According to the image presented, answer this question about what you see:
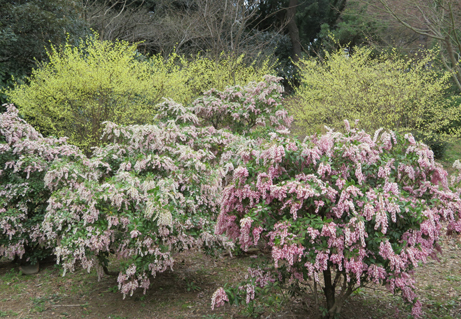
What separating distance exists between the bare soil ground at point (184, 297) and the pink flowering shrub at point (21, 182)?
22.3 inches

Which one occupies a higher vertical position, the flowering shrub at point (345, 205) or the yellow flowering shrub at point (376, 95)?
the yellow flowering shrub at point (376, 95)

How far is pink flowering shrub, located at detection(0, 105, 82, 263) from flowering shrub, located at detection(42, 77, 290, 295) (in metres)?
0.47

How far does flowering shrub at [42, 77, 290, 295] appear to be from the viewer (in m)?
3.82

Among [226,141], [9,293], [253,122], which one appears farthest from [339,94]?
[9,293]

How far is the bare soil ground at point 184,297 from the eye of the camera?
4.05 meters

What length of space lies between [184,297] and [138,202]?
1.52 metres

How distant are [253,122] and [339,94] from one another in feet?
8.96

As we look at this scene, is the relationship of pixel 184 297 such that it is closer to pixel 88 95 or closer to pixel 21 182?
pixel 21 182

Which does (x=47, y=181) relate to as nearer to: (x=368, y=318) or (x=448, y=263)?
(x=368, y=318)

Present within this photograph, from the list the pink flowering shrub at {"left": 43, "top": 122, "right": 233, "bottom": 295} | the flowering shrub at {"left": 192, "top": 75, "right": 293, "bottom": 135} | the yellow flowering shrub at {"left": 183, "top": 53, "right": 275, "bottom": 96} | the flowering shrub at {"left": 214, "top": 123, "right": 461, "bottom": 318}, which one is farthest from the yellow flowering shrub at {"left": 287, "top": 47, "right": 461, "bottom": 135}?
the flowering shrub at {"left": 214, "top": 123, "right": 461, "bottom": 318}

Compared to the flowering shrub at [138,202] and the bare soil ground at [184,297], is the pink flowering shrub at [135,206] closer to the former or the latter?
the flowering shrub at [138,202]

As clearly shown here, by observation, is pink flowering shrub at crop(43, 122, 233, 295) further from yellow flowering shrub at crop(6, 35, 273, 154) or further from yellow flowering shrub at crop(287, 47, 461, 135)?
yellow flowering shrub at crop(287, 47, 461, 135)

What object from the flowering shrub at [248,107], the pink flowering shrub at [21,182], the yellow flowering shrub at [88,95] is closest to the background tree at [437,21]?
the flowering shrub at [248,107]

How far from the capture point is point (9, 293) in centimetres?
482
